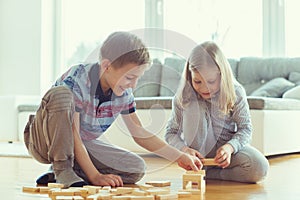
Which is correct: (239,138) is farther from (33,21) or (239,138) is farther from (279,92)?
(33,21)

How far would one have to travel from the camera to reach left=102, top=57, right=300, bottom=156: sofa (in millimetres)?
2453

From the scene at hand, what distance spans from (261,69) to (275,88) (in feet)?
1.04

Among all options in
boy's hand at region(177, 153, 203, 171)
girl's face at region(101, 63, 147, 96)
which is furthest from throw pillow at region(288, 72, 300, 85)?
girl's face at region(101, 63, 147, 96)

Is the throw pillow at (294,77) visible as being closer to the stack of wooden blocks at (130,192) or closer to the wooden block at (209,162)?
the wooden block at (209,162)

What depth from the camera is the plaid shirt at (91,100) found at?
5.65 feet

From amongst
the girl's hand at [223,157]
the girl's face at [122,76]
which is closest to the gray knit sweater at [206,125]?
the girl's hand at [223,157]

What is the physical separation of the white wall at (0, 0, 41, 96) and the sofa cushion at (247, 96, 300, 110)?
9.40ft

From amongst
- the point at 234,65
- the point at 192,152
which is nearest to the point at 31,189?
the point at 192,152

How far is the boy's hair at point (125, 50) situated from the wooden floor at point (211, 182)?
1.47 feet

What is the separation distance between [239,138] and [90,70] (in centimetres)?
63

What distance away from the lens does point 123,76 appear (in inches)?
66.1

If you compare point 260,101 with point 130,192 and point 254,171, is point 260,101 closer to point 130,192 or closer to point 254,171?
point 254,171

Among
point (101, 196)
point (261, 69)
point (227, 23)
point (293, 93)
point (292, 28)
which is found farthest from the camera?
point (227, 23)

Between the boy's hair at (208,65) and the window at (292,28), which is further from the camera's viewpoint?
the window at (292,28)
